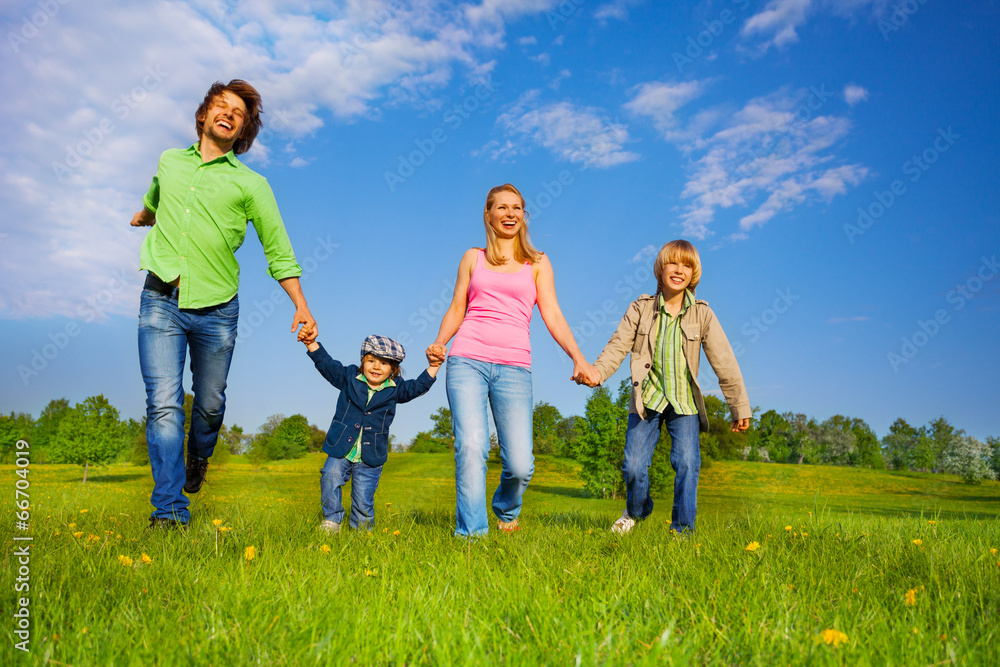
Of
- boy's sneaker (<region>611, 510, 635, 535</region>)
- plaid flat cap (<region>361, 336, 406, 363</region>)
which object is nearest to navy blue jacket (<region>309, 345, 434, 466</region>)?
plaid flat cap (<region>361, 336, 406, 363</region>)

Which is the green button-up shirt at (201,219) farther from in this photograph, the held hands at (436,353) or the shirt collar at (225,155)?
the held hands at (436,353)

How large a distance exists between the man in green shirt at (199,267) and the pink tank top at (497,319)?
4.33 ft

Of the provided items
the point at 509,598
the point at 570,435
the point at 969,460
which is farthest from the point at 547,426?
the point at 969,460

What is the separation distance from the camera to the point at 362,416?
5094 mm

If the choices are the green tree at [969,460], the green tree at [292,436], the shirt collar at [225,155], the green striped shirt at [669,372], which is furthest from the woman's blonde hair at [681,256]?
the green tree at [969,460]

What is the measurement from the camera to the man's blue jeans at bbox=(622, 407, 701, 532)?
470cm

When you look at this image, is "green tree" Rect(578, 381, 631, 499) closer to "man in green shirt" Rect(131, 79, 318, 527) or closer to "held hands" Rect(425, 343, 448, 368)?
"held hands" Rect(425, 343, 448, 368)

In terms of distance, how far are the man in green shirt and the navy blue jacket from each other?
525 mm

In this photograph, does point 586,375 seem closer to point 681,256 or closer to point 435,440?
point 681,256

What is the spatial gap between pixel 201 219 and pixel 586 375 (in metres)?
3.09

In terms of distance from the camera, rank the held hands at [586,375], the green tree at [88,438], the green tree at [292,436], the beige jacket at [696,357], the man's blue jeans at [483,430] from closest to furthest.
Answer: the man's blue jeans at [483,430] → the held hands at [586,375] → the beige jacket at [696,357] → the green tree at [292,436] → the green tree at [88,438]

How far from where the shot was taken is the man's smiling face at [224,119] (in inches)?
175

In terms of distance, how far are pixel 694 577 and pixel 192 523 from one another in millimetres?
3598

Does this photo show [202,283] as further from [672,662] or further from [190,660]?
[672,662]
